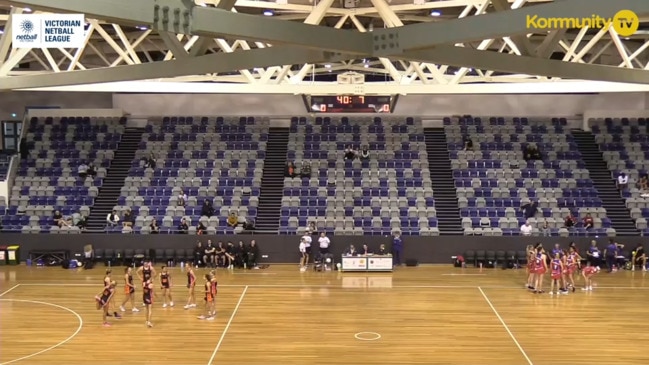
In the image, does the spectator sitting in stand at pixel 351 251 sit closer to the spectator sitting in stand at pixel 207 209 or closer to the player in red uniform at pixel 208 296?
the spectator sitting in stand at pixel 207 209

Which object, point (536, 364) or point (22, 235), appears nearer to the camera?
point (536, 364)

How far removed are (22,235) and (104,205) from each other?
3.51 meters

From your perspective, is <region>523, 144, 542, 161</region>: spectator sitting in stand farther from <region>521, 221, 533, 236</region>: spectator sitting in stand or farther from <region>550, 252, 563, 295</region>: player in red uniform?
<region>550, 252, 563, 295</region>: player in red uniform

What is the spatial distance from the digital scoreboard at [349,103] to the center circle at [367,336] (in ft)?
32.4

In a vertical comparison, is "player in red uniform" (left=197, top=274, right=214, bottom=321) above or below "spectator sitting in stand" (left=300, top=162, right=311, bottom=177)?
below

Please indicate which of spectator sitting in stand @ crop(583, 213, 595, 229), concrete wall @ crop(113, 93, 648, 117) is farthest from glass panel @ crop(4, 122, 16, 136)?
spectator sitting in stand @ crop(583, 213, 595, 229)

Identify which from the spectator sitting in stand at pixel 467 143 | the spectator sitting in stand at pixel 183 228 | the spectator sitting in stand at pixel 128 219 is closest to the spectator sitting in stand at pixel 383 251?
the spectator sitting in stand at pixel 183 228

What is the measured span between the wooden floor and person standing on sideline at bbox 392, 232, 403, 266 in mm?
2075

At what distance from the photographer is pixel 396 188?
1095 inches

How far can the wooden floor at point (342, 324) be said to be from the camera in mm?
14531

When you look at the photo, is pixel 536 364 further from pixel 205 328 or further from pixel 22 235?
pixel 22 235

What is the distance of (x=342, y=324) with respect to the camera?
17.0 m

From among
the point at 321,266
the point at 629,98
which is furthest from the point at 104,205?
the point at 629,98

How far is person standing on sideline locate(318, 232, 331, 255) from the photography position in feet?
80.8
